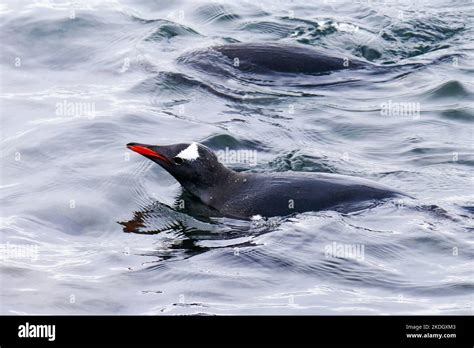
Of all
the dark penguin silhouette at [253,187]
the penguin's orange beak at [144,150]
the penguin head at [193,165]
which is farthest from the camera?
the penguin head at [193,165]

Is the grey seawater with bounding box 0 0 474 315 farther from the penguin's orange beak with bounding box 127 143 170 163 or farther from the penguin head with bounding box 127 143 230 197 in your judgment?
the penguin's orange beak with bounding box 127 143 170 163

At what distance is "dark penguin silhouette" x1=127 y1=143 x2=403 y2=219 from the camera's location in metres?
9.88

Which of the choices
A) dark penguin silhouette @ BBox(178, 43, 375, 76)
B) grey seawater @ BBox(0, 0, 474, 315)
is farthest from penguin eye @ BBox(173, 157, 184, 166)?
dark penguin silhouette @ BBox(178, 43, 375, 76)

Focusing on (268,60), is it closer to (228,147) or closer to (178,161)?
(228,147)

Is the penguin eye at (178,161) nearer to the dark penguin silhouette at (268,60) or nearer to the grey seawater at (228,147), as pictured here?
the grey seawater at (228,147)

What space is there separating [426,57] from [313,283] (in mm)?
6446

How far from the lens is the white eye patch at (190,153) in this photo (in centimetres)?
1025

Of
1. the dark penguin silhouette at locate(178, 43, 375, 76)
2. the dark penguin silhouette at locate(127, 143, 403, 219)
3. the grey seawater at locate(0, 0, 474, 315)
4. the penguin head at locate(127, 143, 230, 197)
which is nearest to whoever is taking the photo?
the grey seawater at locate(0, 0, 474, 315)

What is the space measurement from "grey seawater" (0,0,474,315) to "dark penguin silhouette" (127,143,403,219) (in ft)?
0.46

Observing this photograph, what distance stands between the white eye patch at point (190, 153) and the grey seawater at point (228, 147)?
0.52m

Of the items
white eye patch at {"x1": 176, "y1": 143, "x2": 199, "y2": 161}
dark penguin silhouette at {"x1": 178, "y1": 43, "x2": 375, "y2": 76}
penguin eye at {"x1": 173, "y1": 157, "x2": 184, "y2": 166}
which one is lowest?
penguin eye at {"x1": 173, "y1": 157, "x2": 184, "y2": 166}

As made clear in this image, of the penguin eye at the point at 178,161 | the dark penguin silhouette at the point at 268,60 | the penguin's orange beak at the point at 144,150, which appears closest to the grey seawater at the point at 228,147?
the dark penguin silhouette at the point at 268,60

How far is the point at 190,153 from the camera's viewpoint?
1027 cm

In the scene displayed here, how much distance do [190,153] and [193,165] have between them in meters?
0.11
